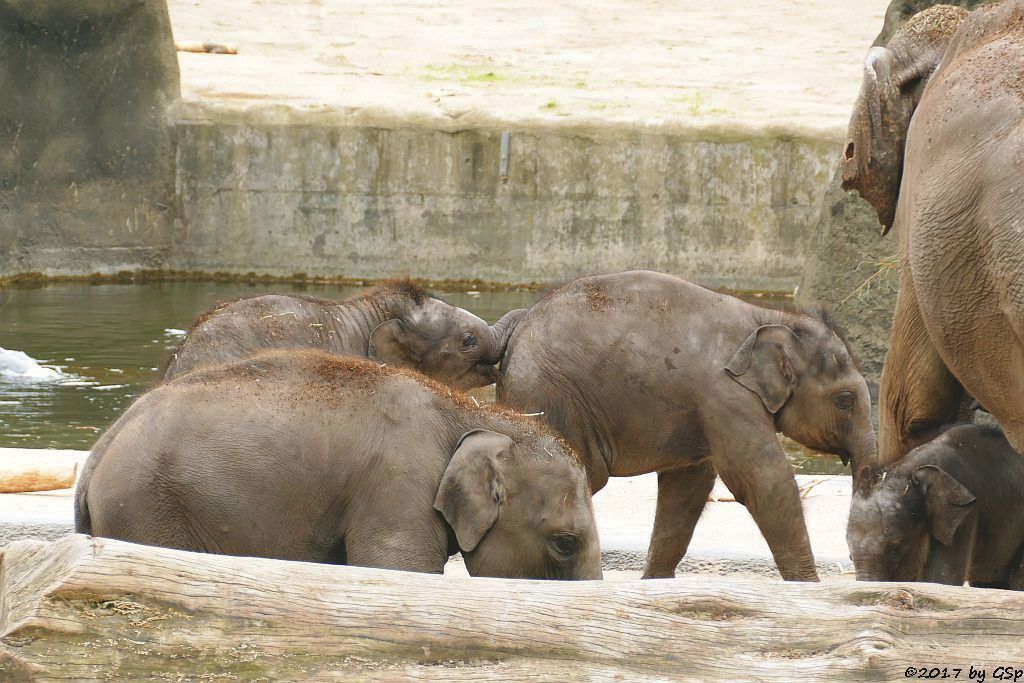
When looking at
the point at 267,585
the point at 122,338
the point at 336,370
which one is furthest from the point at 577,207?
the point at 267,585

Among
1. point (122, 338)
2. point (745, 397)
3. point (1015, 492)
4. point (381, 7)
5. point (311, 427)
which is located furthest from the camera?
point (381, 7)

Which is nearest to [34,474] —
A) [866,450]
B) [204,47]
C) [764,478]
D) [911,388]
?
[764,478]

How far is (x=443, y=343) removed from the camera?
16.3ft

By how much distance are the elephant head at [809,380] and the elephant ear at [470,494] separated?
1100 millimetres

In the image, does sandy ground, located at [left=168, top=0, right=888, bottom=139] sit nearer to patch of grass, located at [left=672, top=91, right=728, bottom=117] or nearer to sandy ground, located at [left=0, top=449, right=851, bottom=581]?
patch of grass, located at [left=672, top=91, right=728, bottom=117]

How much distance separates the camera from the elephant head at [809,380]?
4.41 metres

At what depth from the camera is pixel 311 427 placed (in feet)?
11.8

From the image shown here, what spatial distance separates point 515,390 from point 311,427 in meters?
1.00

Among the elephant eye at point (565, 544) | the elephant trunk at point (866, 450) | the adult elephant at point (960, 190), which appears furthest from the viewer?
the elephant trunk at point (866, 450)

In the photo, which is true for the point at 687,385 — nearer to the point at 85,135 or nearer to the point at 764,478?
the point at 764,478

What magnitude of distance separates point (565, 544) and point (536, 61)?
13.5 m

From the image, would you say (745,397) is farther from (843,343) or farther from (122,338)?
(122,338)

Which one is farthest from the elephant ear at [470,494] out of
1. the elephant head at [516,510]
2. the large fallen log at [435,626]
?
the large fallen log at [435,626]

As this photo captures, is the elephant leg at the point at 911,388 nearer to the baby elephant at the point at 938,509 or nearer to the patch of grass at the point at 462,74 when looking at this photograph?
the baby elephant at the point at 938,509
